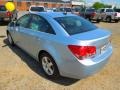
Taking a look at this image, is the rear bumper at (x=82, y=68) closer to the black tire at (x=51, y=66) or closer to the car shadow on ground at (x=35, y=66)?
the black tire at (x=51, y=66)

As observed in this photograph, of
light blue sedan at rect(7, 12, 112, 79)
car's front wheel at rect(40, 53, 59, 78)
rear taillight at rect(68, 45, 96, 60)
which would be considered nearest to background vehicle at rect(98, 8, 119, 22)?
light blue sedan at rect(7, 12, 112, 79)

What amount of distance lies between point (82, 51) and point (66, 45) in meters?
0.39

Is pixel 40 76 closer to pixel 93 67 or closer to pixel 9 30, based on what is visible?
pixel 93 67

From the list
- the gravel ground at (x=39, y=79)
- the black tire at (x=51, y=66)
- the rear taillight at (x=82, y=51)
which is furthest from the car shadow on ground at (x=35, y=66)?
the rear taillight at (x=82, y=51)

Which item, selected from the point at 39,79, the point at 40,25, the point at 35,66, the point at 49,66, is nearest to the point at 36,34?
the point at 40,25

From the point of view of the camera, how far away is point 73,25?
5.41 metres

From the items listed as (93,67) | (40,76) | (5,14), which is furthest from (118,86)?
(5,14)

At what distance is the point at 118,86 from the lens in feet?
16.6

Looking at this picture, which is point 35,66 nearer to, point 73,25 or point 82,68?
point 73,25

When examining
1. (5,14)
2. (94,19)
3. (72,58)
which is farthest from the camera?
(94,19)

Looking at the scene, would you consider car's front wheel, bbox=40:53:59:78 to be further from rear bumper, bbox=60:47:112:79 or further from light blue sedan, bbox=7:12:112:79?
rear bumper, bbox=60:47:112:79

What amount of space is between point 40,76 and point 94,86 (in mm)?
1433

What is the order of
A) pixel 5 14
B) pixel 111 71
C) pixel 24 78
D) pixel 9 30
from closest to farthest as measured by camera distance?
pixel 24 78, pixel 111 71, pixel 9 30, pixel 5 14

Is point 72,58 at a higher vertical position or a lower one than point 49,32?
lower
